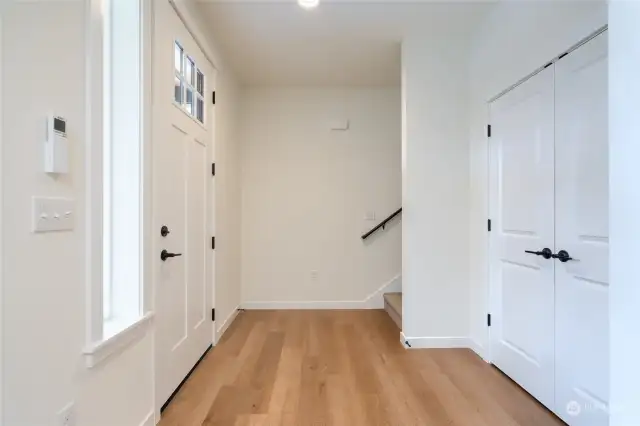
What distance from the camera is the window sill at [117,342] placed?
141cm

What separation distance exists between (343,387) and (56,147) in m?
2.08

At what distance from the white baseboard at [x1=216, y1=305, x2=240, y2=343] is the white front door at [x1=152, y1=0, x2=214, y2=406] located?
219 mm

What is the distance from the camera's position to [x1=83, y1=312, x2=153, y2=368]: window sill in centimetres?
141

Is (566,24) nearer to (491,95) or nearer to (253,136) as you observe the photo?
(491,95)

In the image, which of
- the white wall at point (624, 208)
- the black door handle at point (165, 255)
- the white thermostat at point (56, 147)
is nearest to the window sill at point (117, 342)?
the black door handle at point (165, 255)

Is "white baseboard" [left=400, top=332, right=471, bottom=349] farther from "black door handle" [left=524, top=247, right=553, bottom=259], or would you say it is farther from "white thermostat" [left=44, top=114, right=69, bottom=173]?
A: "white thermostat" [left=44, top=114, right=69, bottom=173]

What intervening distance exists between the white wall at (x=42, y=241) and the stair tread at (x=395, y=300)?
9.08 ft

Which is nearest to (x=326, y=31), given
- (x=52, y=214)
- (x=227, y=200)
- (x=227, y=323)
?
(x=227, y=200)

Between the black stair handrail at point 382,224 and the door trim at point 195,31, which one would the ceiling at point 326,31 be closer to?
the door trim at point 195,31

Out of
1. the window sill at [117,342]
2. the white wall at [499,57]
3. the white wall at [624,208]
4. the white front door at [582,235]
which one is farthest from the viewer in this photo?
the white wall at [499,57]

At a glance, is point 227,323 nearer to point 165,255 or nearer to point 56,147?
point 165,255

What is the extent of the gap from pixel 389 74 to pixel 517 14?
5.64 ft

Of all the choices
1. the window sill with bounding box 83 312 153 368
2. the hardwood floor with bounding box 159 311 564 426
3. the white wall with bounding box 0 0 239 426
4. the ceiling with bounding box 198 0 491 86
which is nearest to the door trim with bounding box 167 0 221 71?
the ceiling with bounding box 198 0 491 86

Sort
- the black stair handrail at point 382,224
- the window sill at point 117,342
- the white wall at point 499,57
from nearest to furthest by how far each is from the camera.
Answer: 1. the window sill at point 117,342
2. the white wall at point 499,57
3. the black stair handrail at point 382,224
